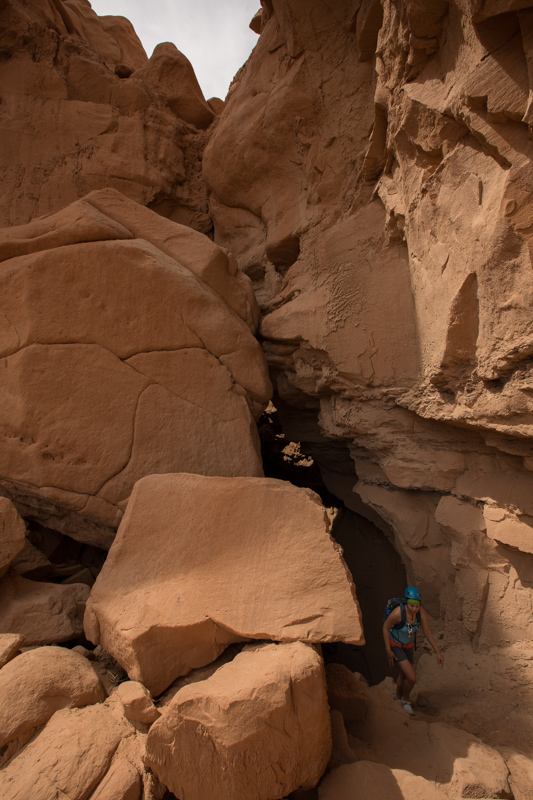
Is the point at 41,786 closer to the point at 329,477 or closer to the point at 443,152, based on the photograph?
the point at 443,152

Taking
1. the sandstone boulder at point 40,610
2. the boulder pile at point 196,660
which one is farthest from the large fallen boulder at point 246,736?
the sandstone boulder at point 40,610

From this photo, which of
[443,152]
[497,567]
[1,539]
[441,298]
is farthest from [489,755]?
[443,152]

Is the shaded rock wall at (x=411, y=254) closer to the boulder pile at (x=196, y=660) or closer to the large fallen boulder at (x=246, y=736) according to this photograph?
the boulder pile at (x=196, y=660)

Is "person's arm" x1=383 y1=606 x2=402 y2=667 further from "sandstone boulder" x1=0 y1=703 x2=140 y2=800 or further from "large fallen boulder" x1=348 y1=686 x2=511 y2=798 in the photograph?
"sandstone boulder" x1=0 y1=703 x2=140 y2=800

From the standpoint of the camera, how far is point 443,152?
76.9 inches

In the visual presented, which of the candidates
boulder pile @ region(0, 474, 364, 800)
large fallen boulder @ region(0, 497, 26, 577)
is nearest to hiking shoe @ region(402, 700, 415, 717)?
boulder pile @ region(0, 474, 364, 800)

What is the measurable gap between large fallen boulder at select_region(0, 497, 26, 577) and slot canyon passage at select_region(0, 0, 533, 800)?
0.05 feet

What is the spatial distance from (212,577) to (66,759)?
713 mm

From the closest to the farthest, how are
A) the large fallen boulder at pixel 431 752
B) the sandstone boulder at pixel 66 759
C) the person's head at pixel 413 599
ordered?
the sandstone boulder at pixel 66 759 → the large fallen boulder at pixel 431 752 → the person's head at pixel 413 599

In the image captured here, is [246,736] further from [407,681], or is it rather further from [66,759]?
[407,681]

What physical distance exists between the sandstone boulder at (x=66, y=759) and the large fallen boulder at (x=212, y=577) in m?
0.20

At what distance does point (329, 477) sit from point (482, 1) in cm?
392

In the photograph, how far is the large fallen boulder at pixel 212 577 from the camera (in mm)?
1647

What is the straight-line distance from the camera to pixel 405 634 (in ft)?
7.70
